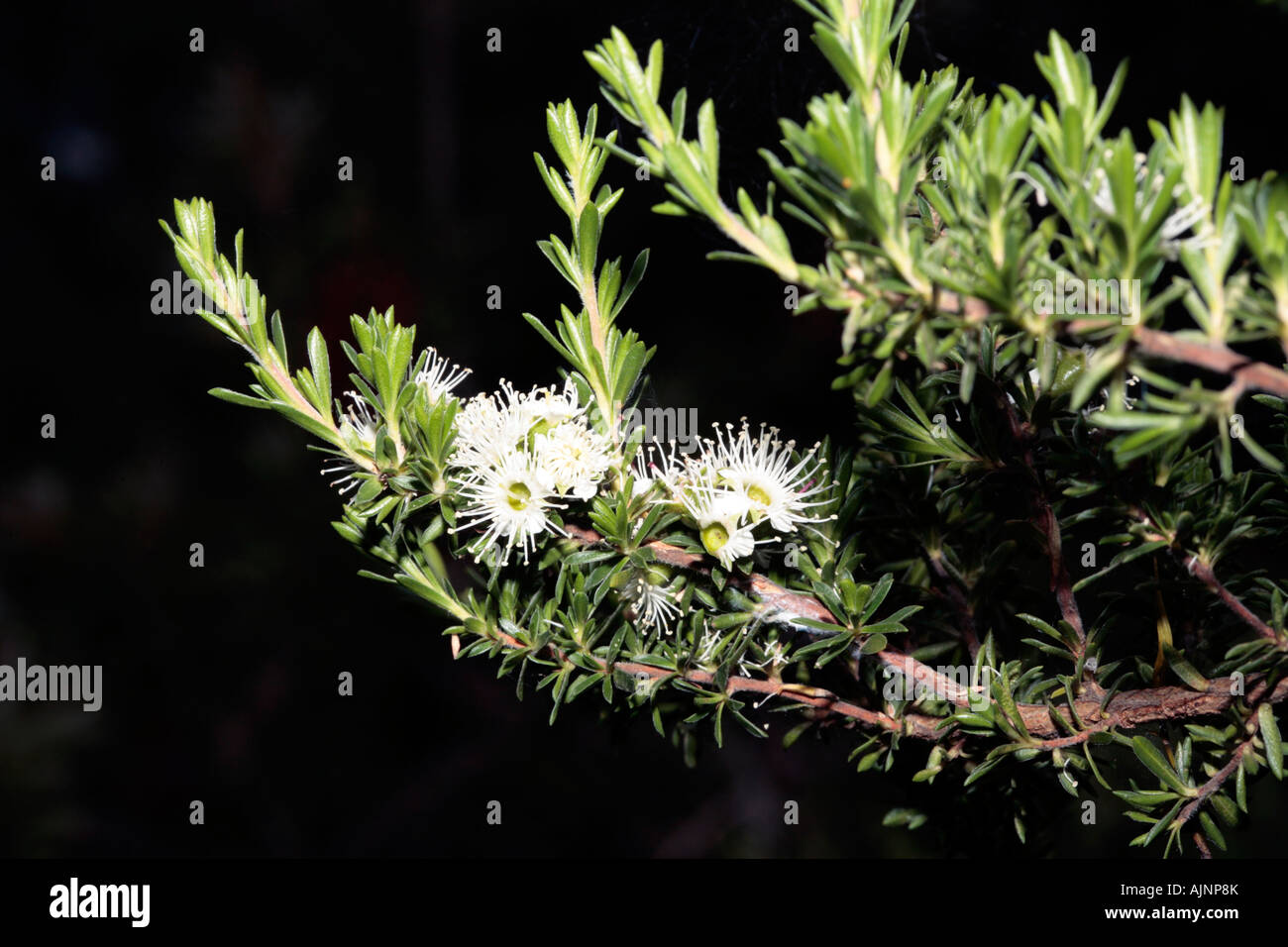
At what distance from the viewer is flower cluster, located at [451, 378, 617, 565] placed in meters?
0.73

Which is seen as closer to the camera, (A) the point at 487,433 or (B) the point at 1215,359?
(B) the point at 1215,359

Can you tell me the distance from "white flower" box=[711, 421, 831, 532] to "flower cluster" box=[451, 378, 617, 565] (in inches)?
A: 3.7

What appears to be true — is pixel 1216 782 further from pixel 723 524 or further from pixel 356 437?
pixel 356 437

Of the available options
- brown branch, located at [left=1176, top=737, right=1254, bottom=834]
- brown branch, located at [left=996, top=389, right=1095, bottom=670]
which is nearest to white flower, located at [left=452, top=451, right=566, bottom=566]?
brown branch, located at [left=996, top=389, right=1095, bottom=670]

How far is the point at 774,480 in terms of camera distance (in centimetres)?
78

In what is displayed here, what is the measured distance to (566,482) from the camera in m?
0.73

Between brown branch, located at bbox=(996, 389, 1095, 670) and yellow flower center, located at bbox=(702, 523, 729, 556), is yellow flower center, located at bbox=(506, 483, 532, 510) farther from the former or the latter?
brown branch, located at bbox=(996, 389, 1095, 670)

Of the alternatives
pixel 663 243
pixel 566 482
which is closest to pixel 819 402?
pixel 663 243

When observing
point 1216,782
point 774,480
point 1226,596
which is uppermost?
point 774,480

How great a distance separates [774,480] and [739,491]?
53mm

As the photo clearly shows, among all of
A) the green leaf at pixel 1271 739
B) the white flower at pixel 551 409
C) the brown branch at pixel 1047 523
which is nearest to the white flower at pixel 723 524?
the white flower at pixel 551 409

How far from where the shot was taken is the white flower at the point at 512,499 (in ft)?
2.38

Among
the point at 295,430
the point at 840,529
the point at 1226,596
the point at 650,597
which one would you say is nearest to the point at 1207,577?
the point at 1226,596

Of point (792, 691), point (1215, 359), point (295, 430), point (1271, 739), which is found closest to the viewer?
point (1215, 359)
